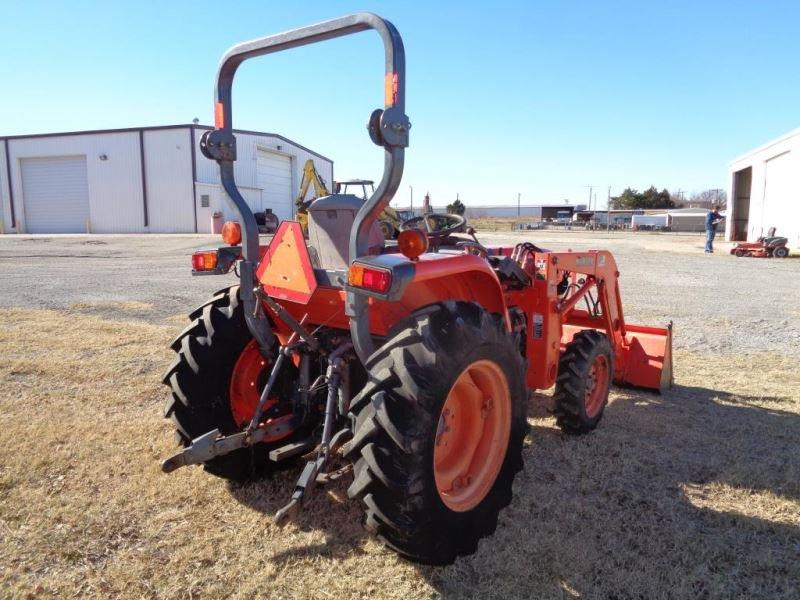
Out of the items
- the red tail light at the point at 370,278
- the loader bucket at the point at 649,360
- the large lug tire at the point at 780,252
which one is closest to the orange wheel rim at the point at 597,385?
the loader bucket at the point at 649,360

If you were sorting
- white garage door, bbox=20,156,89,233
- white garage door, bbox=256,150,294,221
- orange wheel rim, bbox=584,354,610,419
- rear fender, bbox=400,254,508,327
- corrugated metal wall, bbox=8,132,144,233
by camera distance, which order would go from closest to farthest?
rear fender, bbox=400,254,508,327 → orange wheel rim, bbox=584,354,610,419 → corrugated metal wall, bbox=8,132,144,233 → white garage door, bbox=20,156,89,233 → white garage door, bbox=256,150,294,221

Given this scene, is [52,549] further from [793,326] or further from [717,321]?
[793,326]

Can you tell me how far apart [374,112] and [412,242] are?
21.0 inches

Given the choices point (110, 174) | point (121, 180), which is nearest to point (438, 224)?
point (121, 180)

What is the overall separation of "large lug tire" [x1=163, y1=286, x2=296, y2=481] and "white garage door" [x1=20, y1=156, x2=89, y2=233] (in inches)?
1418

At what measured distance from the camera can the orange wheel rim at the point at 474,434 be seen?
8.91 feet

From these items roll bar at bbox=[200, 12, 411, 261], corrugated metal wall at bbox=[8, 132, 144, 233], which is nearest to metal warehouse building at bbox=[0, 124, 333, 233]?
corrugated metal wall at bbox=[8, 132, 144, 233]

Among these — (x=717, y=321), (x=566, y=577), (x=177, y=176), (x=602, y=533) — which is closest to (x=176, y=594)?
(x=566, y=577)

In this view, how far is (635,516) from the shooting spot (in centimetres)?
293

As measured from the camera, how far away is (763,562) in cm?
255

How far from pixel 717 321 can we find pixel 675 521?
6201 mm

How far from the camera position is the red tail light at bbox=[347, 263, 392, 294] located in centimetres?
218

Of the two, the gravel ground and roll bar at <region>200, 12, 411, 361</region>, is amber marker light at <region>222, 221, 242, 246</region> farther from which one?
the gravel ground

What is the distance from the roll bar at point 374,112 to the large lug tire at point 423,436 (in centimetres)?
47
